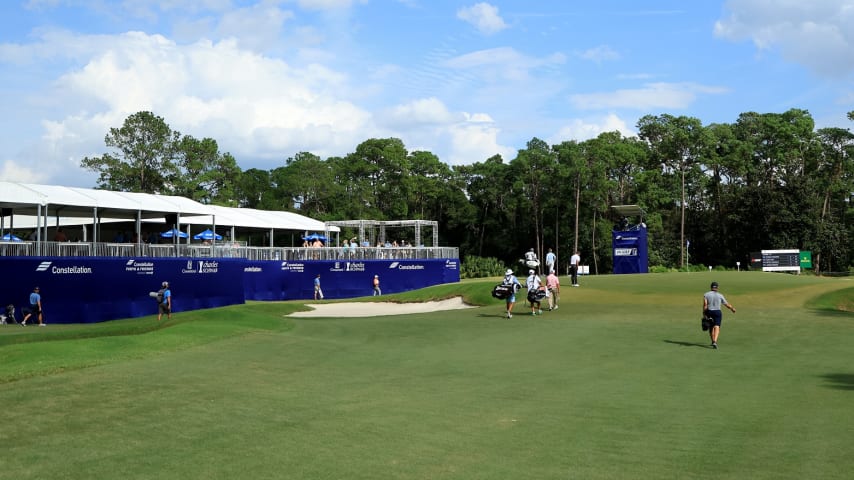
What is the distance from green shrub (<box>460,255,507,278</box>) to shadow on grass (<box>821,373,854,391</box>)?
61828 mm

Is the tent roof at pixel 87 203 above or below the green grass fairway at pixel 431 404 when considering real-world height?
above

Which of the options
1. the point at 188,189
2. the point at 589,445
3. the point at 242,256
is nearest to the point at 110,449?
the point at 589,445

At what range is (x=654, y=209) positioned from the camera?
283 feet

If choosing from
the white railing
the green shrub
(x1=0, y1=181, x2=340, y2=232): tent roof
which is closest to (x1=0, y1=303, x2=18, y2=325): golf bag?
the white railing

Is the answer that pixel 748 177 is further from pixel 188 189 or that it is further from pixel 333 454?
pixel 333 454

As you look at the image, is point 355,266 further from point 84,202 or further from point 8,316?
point 8,316

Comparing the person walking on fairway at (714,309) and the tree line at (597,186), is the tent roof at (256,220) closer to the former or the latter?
the tree line at (597,186)

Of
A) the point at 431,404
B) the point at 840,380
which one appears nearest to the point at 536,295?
the point at 840,380

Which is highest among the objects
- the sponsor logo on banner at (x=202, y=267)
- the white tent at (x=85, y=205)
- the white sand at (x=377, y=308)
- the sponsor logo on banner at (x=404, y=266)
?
the white tent at (x=85, y=205)

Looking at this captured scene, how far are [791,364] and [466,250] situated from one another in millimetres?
80289

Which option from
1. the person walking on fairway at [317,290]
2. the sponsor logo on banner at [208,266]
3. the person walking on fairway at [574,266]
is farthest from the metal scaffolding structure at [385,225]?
the person walking on fairway at [574,266]

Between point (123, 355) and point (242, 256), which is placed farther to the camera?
point (242, 256)

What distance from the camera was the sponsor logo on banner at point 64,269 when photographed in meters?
37.1

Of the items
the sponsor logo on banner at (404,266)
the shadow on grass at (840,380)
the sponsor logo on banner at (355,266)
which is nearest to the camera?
the shadow on grass at (840,380)
